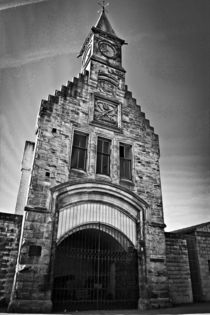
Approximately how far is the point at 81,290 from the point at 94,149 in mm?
7193

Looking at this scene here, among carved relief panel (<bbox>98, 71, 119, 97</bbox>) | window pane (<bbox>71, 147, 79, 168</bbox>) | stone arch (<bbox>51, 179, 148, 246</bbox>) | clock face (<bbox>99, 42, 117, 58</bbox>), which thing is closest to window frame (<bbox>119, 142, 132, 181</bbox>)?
stone arch (<bbox>51, 179, 148, 246</bbox>)

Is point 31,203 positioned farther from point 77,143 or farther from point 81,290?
point 81,290

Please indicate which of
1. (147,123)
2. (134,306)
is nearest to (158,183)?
(147,123)

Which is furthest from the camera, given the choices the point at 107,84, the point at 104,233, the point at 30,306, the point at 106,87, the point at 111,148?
the point at 107,84

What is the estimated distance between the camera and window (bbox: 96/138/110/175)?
11.4 metres

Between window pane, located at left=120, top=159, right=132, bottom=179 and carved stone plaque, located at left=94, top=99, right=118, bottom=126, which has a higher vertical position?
carved stone plaque, located at left=94, top=99, right=118, bottom=126

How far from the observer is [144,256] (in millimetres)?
10094

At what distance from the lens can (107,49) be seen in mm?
15320

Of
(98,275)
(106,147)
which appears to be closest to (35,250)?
(98,275)

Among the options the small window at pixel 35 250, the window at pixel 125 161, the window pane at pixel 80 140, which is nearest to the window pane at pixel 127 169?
the window at pixel 125 161

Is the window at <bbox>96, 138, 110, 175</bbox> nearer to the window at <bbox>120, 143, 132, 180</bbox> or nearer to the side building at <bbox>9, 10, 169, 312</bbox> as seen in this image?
the side building at <bbox>9, 10, 169, 312</bbox>

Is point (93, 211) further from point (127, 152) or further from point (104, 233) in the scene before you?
point (127, 152)

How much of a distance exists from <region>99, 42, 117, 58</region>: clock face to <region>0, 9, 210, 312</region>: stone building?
1216mm

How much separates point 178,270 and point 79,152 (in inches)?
280
